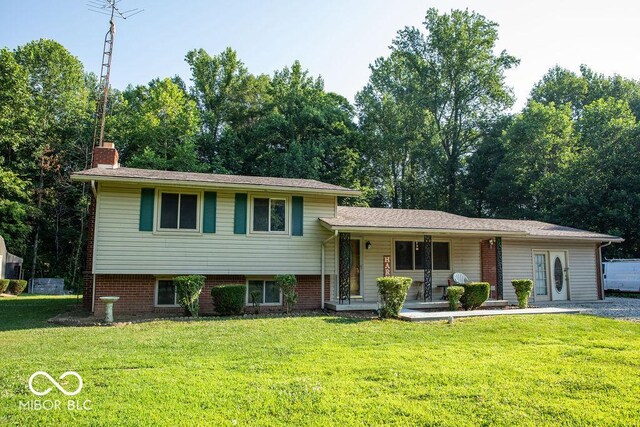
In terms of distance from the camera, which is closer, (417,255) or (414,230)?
(414,230)

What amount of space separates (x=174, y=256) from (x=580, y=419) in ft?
32.6

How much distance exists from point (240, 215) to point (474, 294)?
710 centimetres

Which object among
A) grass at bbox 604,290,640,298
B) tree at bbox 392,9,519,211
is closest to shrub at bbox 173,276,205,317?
grass at bbox 604,290,640,298

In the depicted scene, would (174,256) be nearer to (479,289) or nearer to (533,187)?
(479,289)

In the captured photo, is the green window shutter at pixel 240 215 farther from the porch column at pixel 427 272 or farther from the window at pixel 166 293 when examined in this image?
the porch column at pixel 427 272

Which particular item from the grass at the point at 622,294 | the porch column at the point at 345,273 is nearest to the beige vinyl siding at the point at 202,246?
the porch column at the point at 345,273

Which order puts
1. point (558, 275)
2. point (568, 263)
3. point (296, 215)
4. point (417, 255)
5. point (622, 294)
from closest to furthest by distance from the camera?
1. point (296, 215)
2. point (417, 255)
3. point (558, 275)
4. point (568, 263)
5. point (622, 294)

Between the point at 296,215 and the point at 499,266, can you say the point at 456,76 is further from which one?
the point at 296,215

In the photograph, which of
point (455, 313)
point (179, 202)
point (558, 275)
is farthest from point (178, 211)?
point (558, 275)

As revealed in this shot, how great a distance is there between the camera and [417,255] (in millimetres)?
14742

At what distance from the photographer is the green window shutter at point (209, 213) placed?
12141 millimetres

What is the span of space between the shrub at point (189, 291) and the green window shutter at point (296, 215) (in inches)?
120

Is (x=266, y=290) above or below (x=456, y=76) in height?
below

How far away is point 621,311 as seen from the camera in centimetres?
1312
